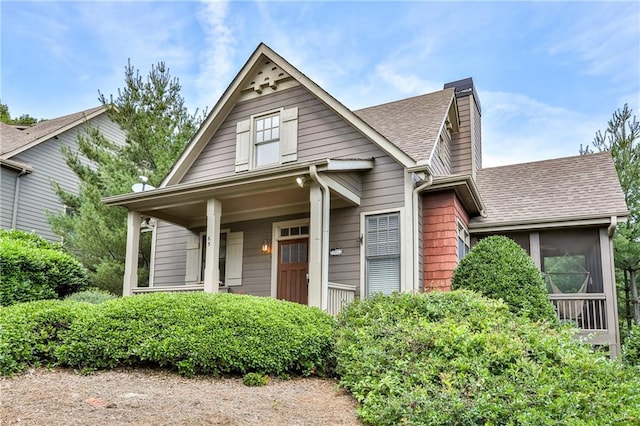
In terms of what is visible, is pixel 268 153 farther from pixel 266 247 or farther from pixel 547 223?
pixel 547 223

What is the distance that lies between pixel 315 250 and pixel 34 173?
1289 cm

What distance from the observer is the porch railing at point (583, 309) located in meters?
9.05

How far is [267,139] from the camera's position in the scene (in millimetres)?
10672

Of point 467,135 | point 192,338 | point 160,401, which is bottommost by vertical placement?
point 160,401

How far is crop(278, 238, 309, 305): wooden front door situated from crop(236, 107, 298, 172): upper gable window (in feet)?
5.94

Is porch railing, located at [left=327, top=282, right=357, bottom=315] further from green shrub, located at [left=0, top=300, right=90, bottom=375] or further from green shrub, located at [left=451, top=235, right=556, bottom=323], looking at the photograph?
green shrub, located at [left=0, top=300, right=90, bottom=375]

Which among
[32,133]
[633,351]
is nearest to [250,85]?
[633,351]

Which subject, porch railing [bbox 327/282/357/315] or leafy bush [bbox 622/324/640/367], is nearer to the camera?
leafy bush [bbox 622/324/640/367]

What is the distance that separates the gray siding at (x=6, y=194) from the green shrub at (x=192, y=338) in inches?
472

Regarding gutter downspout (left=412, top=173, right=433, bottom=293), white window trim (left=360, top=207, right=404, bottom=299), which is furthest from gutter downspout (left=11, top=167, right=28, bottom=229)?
gutter downspout (left=412, top=173, right=433, bottom=293)

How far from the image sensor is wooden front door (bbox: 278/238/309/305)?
376 inches

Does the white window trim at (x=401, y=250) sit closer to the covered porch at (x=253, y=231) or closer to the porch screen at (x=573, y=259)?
the covered porch at (x=253, y=231)

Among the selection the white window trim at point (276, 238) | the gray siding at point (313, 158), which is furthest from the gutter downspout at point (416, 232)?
the white window trim at point (276, 238)

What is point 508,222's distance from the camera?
9914mm
